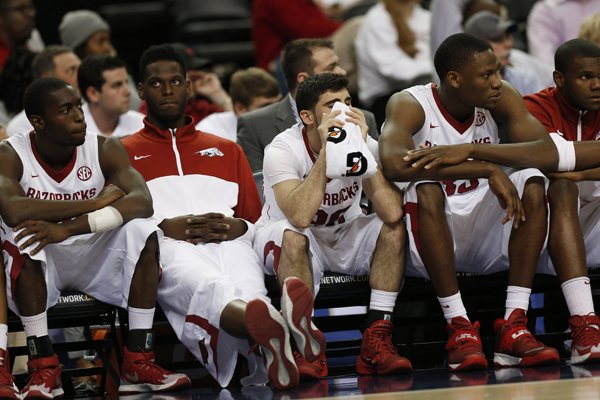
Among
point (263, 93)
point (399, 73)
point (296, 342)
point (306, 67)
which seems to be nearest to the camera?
point (296, 342)

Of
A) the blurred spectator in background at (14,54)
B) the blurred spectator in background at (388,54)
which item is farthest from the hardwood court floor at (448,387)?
the blurred spectator in background at (388,54)

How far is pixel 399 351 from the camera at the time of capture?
559 centimetres

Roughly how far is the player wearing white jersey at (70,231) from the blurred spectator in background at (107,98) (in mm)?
1681

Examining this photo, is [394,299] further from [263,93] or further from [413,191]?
[263,93]

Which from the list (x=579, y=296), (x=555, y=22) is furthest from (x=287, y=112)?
(x=555, y=22)

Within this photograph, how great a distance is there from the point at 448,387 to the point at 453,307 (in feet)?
2.32

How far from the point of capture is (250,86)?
24.9 feet

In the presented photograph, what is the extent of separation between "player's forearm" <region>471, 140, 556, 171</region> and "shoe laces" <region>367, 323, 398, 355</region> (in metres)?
0.92

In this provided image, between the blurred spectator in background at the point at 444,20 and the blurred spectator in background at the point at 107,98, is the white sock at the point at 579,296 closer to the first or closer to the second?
the blurred spectator in background at the point at 107,98

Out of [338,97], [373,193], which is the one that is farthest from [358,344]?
[338,97]

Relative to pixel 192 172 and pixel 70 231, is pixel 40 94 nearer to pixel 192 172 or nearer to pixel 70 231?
pixel 70 231

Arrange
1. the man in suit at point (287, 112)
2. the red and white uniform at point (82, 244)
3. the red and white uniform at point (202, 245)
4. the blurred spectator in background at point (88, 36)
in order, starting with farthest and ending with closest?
1. the blurred spectator in background at point (88, 36)
2. the man in suit at point (287, 112)
3. the red and white uniform at point (82, 244)
4. the red and white uniform at point (202, 245)

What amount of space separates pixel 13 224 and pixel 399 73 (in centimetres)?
414

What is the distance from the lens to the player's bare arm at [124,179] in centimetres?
538
